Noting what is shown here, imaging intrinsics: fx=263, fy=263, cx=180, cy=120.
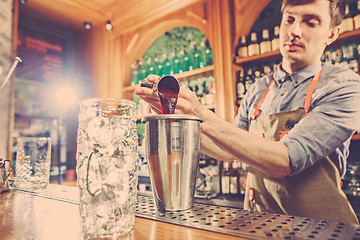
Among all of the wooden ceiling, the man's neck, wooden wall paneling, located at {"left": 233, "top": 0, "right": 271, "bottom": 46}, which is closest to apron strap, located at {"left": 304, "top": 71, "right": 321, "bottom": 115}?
the man's neck

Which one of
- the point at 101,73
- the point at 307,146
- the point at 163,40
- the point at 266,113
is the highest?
the point at 163,40

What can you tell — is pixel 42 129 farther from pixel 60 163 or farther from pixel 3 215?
pixel 3 215

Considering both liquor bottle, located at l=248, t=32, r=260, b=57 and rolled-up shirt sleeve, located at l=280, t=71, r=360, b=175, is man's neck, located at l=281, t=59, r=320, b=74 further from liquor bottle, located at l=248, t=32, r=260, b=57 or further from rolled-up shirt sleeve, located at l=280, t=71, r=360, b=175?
liquor bottle, located at l=248, t=32, r=260, b=57

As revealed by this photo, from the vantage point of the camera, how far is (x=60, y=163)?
158 inches

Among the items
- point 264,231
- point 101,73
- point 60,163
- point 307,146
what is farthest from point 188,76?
point 264,231

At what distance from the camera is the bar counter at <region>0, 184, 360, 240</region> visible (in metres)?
0.58

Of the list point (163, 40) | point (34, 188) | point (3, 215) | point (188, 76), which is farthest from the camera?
Result: point (163, 40)

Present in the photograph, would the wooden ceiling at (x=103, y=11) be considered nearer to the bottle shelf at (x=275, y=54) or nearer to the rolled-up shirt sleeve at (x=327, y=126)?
the bottle shelf at (x=275, y=54)

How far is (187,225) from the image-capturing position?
65cm

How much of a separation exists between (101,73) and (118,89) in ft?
1.40

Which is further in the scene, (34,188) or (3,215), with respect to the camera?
(34,188)

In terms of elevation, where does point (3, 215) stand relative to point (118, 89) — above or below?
below

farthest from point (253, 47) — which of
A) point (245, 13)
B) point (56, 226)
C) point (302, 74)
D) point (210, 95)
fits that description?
point (56, 226)

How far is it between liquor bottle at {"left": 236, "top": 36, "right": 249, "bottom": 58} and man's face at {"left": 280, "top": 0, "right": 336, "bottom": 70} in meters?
1.27
